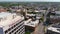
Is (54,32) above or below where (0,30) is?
below

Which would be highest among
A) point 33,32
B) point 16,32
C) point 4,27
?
point 4,27

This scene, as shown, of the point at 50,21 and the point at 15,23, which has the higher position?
the point at 15,23

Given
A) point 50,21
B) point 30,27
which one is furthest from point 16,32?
point 50,21

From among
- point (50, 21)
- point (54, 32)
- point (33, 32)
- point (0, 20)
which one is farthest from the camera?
point (50, 21)

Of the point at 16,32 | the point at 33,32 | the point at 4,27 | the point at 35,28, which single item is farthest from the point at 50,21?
the point at 4,27

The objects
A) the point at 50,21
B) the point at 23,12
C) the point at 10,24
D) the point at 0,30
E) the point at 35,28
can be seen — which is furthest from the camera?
the point at 23,12

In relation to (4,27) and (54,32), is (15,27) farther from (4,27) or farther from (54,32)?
(54,32)

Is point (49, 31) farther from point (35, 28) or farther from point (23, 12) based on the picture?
point (23, 12)

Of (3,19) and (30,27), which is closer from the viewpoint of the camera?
(3,19)

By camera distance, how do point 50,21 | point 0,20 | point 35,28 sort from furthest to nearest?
point 50,21, point 35,28, point 0,20
